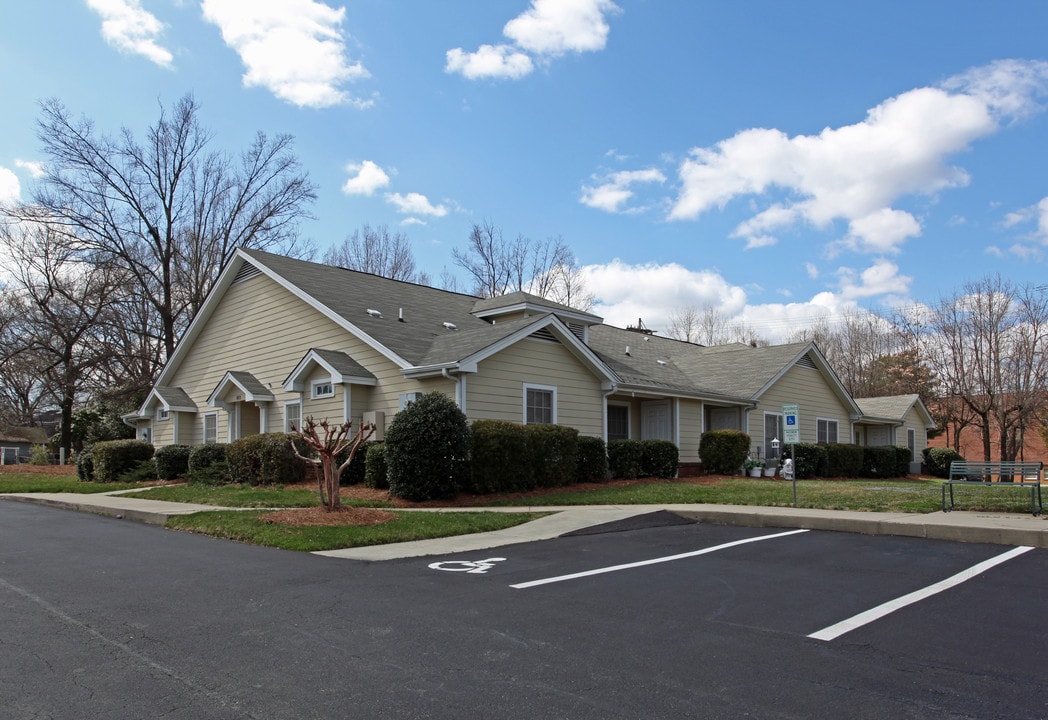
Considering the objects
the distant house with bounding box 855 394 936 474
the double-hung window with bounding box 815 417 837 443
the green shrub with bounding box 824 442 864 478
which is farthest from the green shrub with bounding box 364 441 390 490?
the distant house with bounding box 855 394 936 474

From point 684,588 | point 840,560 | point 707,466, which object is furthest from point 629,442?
point 684,588

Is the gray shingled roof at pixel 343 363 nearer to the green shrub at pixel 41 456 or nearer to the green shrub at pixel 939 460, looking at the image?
the green shrub at pixel 939 460

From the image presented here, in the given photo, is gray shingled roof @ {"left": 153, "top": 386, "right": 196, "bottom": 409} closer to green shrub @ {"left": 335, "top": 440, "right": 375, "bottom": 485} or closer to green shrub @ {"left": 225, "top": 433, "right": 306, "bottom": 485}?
green shrub @ {"left": 225, "top": 433, "right": 306, "bottom": 485}

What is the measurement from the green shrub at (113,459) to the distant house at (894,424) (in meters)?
29.0

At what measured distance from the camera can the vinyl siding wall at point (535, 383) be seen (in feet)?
60.8

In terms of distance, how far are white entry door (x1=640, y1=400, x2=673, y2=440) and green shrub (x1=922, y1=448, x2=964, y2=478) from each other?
54.9ft

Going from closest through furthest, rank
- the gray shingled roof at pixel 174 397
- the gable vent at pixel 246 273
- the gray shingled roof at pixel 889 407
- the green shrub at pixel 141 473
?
Result: the green shrub at pixel 141 473, the gable vent at pixel 246 273, the gray shingled roof at pixel 174 397, the gray shingled roof at pixel 889 407

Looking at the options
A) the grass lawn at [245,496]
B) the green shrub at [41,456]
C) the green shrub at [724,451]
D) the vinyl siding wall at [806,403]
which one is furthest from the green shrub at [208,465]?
the green shrub at [41,456]

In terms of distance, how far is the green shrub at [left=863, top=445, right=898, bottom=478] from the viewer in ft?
98.3

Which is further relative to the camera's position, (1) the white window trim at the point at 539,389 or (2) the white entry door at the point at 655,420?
(2) the white entry door at the point at 655,420

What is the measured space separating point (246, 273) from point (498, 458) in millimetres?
12403

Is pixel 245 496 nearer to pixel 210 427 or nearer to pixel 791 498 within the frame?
pixel 210 427

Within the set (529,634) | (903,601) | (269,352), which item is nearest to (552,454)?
(269,352)

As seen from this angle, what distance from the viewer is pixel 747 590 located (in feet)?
24.8
